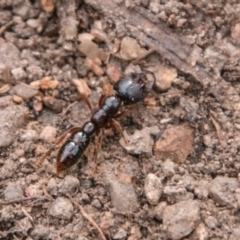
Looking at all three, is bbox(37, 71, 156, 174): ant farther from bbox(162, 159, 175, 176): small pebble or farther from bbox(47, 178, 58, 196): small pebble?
bbox(162, 159, 175, 176): small pebble

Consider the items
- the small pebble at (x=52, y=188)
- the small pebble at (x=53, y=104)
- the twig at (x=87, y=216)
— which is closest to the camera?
the twig at (x=87, y=216)

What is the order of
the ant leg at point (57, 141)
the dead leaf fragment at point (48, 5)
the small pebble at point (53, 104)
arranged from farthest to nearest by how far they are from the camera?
the dead leaf fragment at point (48, 5)
the small pebble at point (53, 104)
the ant leg at point (57, 141)

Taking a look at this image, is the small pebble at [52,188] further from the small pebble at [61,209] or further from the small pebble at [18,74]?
the small pebble at [18,74]

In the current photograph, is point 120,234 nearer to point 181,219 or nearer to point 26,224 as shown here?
point 181,219

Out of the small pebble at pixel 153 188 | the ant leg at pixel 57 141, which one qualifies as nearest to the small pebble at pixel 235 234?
the small pebble at pixel 153 188

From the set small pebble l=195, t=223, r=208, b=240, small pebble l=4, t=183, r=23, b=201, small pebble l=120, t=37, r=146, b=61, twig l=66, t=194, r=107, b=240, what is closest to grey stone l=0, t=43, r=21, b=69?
small pebble l=120, t=37, r=146, b=61

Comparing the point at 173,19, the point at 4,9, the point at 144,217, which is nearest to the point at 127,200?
the point at 144,217

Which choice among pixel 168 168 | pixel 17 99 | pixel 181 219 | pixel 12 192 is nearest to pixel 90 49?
pixel 17 99
